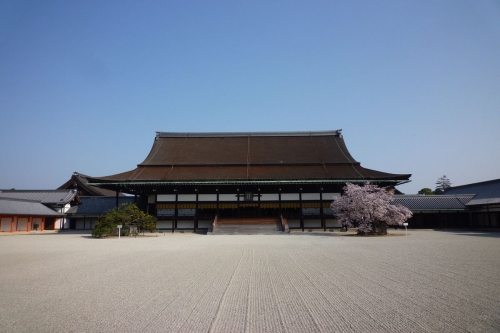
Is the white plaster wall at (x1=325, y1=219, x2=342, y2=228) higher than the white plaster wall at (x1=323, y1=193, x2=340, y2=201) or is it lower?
lower

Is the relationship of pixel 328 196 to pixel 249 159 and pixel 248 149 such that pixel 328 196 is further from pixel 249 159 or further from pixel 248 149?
pixel 248 149

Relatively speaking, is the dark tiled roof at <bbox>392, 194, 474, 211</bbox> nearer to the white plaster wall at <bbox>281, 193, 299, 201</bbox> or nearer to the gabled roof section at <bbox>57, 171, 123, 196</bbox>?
the white plaster wall at <bbox>281, 193, 299, 201</bbox>

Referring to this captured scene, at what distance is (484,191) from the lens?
2855 cm

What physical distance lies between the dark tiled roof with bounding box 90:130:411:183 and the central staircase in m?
3.28

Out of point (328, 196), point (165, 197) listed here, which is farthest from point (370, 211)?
point (165, 197)

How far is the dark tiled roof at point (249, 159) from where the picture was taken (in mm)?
27405

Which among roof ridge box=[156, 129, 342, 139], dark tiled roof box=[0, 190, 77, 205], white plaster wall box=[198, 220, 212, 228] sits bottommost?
white plaster wall box=[198, 220, 212, 228]

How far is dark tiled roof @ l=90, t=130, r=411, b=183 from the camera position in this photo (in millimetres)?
27405

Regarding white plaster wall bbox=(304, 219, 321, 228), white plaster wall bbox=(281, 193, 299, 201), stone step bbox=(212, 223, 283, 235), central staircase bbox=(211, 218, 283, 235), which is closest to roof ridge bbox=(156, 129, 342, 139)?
white plaster wall bbox=(281, 193, 299, 201)

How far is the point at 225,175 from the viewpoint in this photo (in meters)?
27.8

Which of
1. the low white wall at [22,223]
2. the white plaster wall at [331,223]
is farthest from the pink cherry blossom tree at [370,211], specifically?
the low white wall at [22,223]

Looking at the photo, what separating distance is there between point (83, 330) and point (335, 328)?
3.08 metres

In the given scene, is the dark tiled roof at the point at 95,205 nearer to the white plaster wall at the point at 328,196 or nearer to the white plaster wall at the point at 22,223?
the white plaster wall at the point at 22,223

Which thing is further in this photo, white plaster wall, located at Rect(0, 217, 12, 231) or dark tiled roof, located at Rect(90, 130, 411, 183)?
white plaster wall, located at Rect(0, 217, 12, 231)
